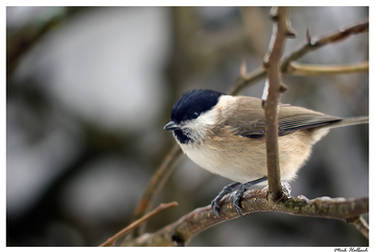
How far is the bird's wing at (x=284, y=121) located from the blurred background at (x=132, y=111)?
64 cm

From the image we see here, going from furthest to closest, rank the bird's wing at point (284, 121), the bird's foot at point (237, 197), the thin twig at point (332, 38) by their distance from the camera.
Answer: the bird's wing at point (284, 121) → the bird's foot at point (237, 197) → the thin twig at point (332, 38)

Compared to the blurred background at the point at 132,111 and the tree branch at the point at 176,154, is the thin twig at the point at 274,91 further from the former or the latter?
the blurred background at the point at 132,111

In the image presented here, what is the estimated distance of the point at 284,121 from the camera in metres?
1.57

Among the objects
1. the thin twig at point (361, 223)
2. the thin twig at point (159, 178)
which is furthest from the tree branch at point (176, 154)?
the thin twig at point (361, 223)

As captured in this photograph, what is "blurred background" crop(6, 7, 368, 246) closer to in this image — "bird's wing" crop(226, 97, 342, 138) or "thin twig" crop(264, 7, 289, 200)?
"bird's wing" crop(226, 97, 342, 138)

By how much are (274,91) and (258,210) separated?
1.52ft

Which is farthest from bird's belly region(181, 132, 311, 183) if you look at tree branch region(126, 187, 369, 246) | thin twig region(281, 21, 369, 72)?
thin twig region(281, 21, 369, 72)

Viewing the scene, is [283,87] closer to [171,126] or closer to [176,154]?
[171,126]

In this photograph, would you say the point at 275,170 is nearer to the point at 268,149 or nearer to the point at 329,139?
the point at 268,149

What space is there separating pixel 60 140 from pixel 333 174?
5.40 ft

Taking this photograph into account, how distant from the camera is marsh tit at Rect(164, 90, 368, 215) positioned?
1459 mm

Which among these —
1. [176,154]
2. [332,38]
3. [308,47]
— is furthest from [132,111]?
[332,38]

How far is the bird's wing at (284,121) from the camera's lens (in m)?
1.53

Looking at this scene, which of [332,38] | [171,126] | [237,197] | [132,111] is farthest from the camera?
[132,111]
